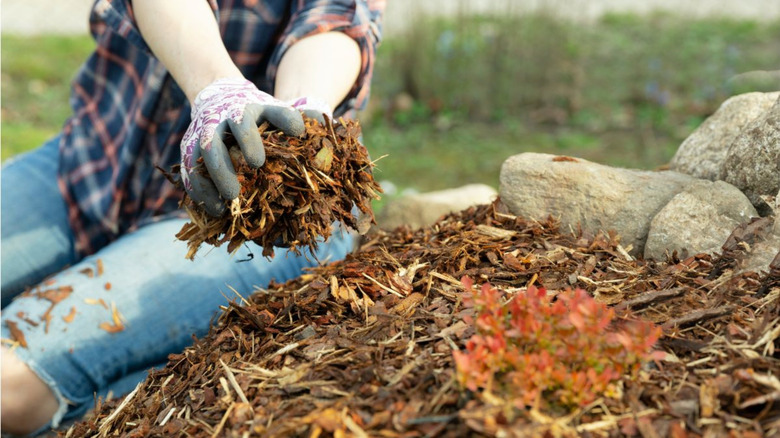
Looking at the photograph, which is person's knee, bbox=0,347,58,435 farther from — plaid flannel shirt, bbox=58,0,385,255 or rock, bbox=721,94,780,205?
rock, bbox=721,94,780,205

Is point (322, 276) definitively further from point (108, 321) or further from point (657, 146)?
point (657, 146)

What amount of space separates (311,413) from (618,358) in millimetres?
629

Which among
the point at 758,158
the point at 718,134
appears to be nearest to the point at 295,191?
the point at 758,158

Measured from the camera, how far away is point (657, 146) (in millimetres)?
5766

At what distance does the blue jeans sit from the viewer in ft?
8.49

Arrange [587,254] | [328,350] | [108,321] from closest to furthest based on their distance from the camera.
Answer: [328,350], [587,254], [108,321]

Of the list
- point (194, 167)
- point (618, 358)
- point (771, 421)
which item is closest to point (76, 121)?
point (194, 167)

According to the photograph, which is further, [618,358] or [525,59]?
[525,59]

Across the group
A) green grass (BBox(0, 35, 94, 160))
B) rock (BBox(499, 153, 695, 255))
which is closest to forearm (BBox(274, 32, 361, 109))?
rock (BBox(499, 153, 695, 255))

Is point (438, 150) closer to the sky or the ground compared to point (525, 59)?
closer to the ground

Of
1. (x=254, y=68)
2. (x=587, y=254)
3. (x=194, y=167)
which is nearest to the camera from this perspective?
(x=194, y=167)

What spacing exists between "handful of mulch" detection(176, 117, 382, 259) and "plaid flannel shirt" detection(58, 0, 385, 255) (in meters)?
0.85

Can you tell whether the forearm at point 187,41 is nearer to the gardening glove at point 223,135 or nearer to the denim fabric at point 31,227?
the gardening glove at point 223,135

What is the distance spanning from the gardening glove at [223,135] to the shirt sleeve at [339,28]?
0.79 m
